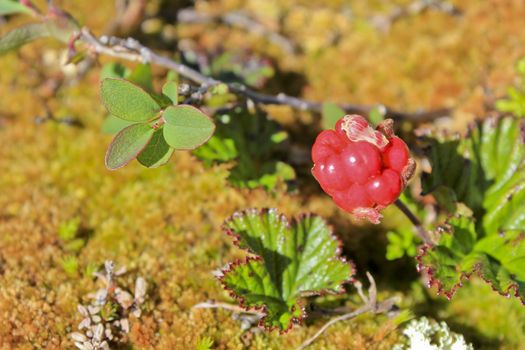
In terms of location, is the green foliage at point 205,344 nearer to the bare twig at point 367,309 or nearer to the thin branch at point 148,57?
the bare twig at point 367,309

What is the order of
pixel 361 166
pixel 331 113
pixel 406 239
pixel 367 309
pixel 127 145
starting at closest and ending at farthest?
1. pixel 361 166
2. pixel 127 145
3. pixel 367 309
4. pixel 406 239
5. pixel 331 113

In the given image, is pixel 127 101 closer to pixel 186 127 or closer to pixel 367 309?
pixel 186 127

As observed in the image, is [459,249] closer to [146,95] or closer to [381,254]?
[381,254]

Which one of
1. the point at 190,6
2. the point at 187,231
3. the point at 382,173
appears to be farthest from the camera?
the point at 190,6

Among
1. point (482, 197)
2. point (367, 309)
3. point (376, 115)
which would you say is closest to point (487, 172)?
point (482, 197)

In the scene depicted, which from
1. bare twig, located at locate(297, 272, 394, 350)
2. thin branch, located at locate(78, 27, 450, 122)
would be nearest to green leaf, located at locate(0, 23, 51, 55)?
thin branch, located at locate(78, 27, 450, 122)

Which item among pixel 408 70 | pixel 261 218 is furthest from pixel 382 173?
pixel 408 70
